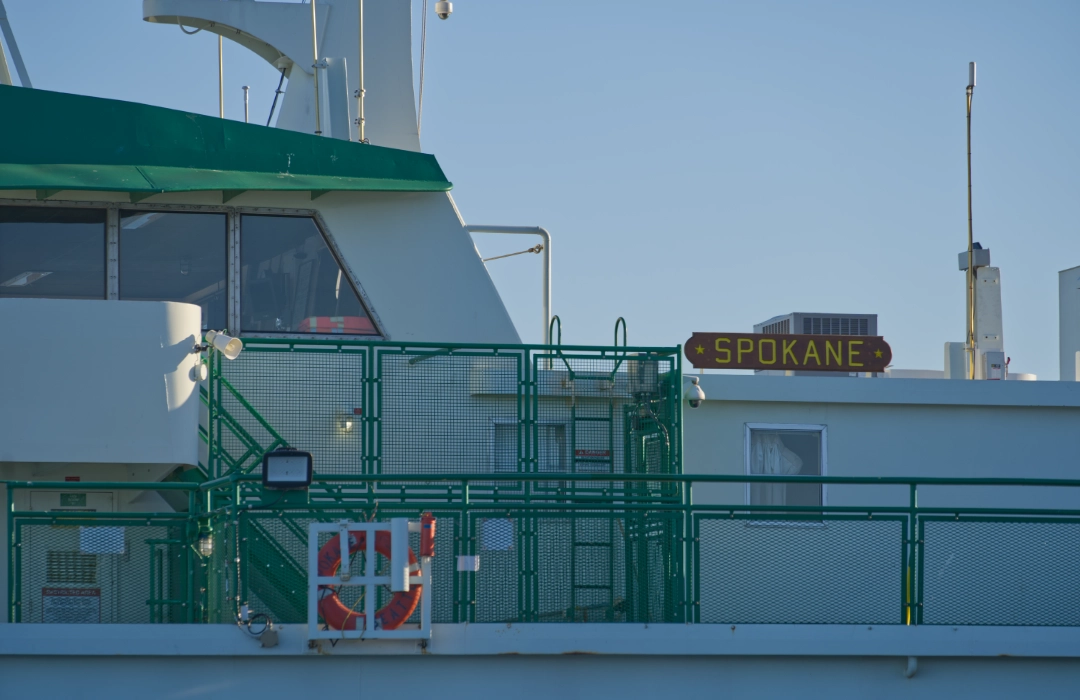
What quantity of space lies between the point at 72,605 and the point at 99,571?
18.2 inches

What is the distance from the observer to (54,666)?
9383 mm

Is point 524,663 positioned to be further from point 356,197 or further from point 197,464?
point 356,197

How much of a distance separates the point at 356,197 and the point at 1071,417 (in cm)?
935

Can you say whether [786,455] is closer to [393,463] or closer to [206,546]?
[393,463]

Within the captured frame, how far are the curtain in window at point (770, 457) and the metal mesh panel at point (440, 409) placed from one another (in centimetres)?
307

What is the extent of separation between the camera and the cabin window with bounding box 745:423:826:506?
14.5m

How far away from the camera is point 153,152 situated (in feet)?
42.7

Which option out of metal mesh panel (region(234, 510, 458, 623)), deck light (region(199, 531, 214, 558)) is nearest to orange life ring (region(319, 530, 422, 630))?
metal mesh panel (region(234, 510, 458, 623))

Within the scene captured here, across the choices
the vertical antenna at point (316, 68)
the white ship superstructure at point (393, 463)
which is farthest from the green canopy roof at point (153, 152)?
the vertical antenna at point (316, 68)

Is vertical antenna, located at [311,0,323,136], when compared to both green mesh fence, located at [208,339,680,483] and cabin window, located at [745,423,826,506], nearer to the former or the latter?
green mesh fence, located at [208,339,680,483]

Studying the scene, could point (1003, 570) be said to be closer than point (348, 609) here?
No

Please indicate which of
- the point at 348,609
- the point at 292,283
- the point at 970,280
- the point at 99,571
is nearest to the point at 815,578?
the point at 348,609

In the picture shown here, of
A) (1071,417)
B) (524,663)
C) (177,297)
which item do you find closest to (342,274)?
(177,297)

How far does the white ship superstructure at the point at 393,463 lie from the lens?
9.51m
